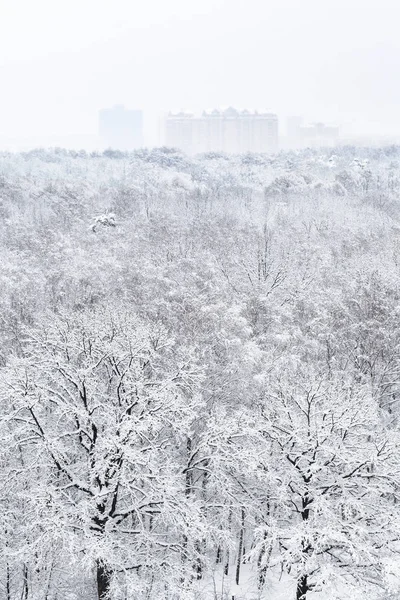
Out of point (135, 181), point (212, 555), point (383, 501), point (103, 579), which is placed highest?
point (135, 181)

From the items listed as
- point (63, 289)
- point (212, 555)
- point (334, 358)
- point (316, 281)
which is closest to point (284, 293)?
point (316, 281)

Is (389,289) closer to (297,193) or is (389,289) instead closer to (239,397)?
(239,397)

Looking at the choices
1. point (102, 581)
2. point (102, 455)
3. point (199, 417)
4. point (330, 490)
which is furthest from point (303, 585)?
point (102, 455)

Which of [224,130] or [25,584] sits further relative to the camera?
[224,130]

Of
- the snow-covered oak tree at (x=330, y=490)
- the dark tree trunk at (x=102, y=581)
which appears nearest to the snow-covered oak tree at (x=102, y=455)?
the dark tree trunk at (x=102, y=581)

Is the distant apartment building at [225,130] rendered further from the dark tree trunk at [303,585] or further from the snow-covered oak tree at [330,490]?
the dark tree trunk at [303,585]

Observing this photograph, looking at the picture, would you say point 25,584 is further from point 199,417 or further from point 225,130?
point 225,130
